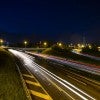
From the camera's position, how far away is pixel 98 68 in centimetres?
5866

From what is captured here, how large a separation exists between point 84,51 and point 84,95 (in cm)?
12857

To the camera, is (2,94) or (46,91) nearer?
(2,94)

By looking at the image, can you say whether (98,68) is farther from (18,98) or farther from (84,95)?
(18,98)

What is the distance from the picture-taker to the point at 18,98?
26.4 m

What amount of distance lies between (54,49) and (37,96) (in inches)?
4553

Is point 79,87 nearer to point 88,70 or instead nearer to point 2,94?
point 2,94

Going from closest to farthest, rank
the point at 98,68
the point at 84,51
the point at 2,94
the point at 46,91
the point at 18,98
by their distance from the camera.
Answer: the point at 18,98, the point at 2,94, the point at 46,91, the point at 98,68, the point at 84,51

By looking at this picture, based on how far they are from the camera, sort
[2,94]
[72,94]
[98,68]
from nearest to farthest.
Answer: [2,94] < [72,94] < [98,68]

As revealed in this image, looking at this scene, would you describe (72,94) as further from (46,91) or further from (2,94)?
(2,94)

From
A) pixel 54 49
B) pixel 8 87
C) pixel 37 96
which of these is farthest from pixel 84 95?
pixel 54 49

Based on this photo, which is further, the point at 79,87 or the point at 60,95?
the point at 79,87

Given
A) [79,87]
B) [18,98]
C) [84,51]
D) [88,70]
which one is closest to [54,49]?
[84,51]

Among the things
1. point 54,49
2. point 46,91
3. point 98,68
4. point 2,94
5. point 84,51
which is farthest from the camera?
point 84,51

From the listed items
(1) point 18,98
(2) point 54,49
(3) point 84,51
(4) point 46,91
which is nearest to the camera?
(1) point 18,98
